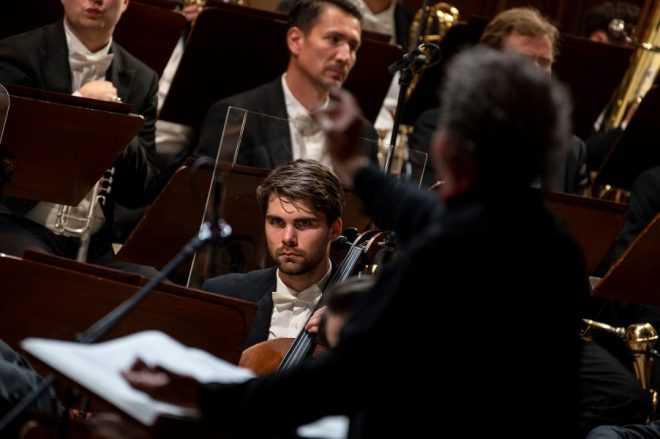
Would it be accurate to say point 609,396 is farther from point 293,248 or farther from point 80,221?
point 80,221

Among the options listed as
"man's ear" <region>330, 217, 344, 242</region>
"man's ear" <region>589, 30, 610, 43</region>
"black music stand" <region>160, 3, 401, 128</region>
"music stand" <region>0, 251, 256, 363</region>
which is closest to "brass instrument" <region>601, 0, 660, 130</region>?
"man's ear" <region>589, 30, 610, 43</region>

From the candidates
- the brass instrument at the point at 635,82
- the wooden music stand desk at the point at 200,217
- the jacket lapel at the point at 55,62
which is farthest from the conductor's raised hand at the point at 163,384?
the brass instrument at the point at 635,82

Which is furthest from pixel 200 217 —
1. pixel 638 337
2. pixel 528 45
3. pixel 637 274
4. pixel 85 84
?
pixel 528 45

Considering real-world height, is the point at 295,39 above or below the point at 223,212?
above

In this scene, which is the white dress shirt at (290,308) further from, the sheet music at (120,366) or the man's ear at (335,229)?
the sheet music at (120,366)

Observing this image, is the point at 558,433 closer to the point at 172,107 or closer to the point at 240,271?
the point at 240,271

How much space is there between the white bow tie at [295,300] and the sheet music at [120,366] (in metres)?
1.19

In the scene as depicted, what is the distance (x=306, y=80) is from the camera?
3535 mm

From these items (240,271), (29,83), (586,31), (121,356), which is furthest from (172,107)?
(121,356)

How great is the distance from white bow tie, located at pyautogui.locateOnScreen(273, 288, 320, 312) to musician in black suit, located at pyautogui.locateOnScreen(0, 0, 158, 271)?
716mm

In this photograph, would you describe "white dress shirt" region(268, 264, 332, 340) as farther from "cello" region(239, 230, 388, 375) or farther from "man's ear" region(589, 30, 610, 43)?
"man's ear" region(589, 30, 610, 43)

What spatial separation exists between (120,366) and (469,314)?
405 millimetres

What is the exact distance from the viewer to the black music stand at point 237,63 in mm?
3570

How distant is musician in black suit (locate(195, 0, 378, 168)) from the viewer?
127 inches
